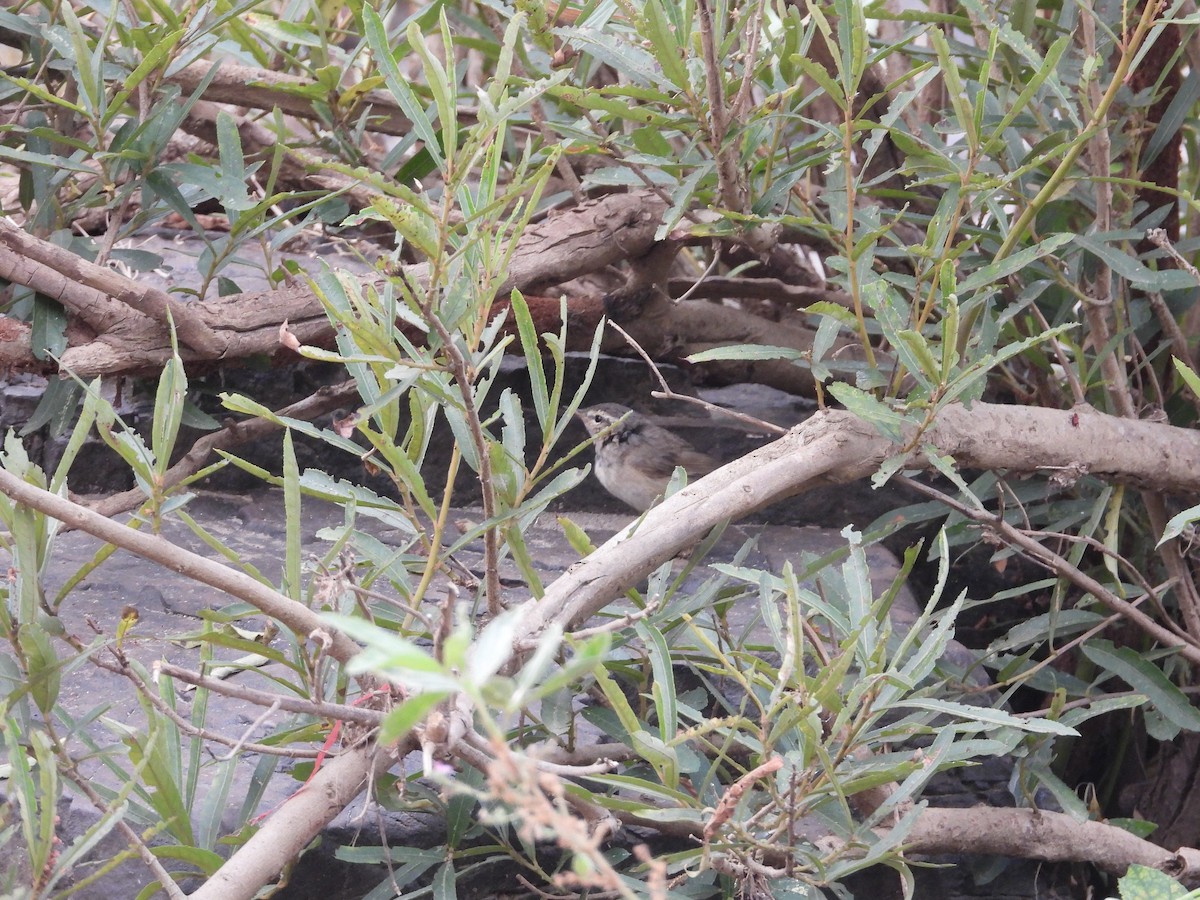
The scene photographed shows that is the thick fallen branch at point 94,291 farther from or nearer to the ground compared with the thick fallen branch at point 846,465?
farther from the ground

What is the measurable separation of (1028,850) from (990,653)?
1.39ft

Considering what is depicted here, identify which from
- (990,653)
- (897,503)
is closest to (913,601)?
(897,503)

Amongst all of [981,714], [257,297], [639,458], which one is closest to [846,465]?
[981,714]

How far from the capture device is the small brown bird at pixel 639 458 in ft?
12.1

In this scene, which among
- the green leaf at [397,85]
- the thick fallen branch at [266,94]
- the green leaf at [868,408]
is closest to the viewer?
the green leaf at [397,85]

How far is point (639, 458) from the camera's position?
12.3 feet

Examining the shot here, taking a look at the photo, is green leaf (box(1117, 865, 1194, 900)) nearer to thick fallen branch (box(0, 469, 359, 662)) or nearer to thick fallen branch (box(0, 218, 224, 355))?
thick fallen branch (box(0, 469, 359, 662))

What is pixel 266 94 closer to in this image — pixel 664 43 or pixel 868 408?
pixel 664 43

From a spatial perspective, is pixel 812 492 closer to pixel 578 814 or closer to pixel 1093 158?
pixel 1093 158

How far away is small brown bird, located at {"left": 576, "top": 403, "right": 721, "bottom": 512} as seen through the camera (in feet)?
12.1

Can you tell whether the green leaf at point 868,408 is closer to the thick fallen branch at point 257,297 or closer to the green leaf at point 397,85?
the green leaf at point 397,85

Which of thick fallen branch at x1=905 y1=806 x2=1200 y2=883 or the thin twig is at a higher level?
the thin twig

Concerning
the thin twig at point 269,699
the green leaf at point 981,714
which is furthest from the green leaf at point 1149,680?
the thin twig at point 269,699

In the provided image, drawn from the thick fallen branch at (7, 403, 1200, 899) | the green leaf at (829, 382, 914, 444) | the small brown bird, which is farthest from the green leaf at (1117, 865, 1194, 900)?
the small brown bird
